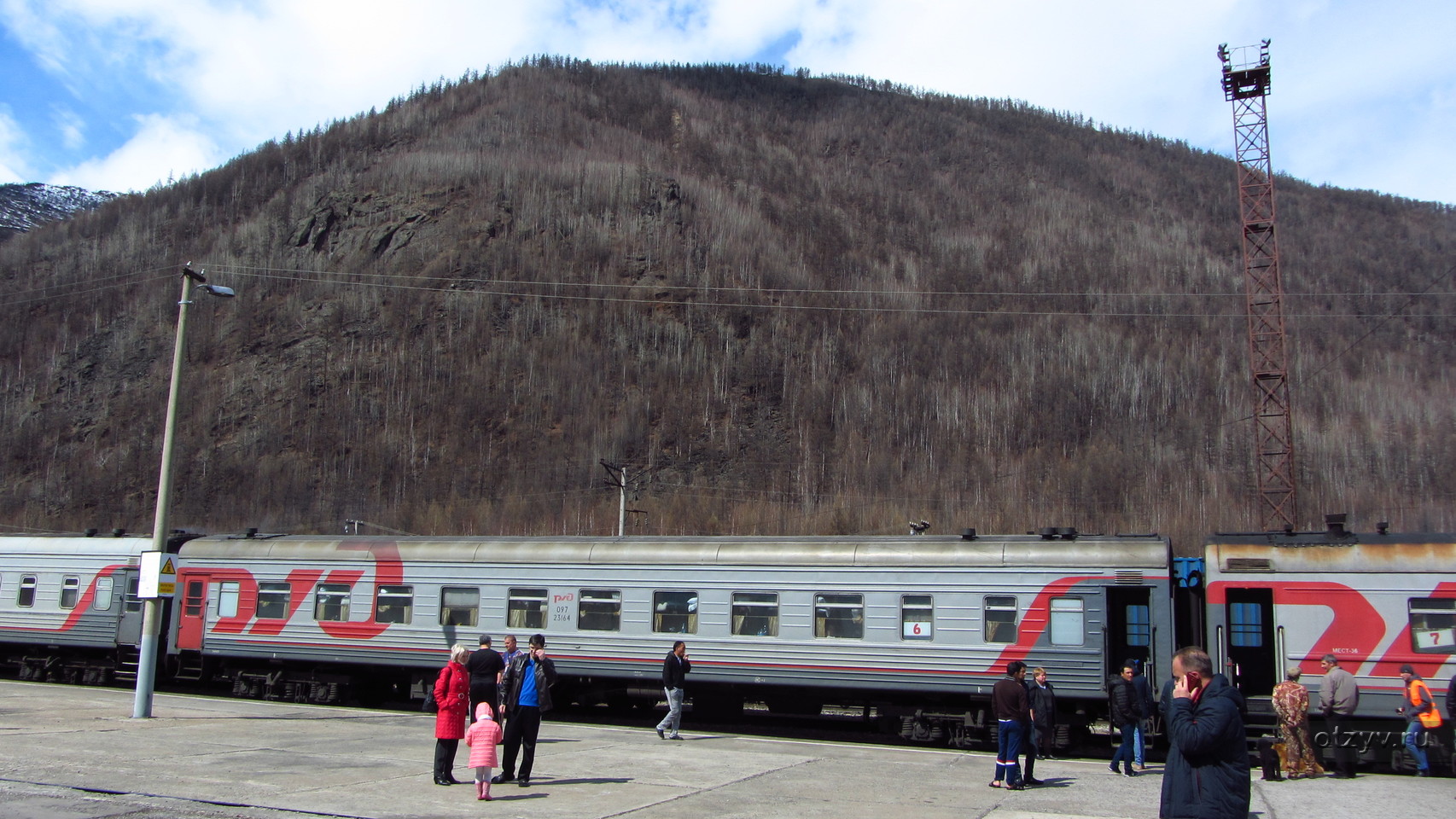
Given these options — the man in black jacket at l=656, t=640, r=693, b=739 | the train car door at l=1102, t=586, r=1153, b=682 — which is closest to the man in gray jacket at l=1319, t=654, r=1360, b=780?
the train car door at l=1102, t=586, r=1153, b=682

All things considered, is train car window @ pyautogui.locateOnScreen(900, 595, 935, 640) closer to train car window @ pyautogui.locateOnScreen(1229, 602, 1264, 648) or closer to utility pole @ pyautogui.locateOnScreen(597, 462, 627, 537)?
train car window @ pyautogui.locateOnScreen(1229, 602, 1264, 648)

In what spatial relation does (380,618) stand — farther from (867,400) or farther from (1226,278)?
(1226,278)

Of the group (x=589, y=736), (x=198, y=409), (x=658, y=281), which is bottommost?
(x=589, y=736)

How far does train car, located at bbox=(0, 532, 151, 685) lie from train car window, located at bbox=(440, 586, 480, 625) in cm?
899

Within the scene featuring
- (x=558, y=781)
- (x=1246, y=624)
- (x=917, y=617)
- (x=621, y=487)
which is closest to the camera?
(x=558, y=781)

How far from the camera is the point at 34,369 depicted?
83938 millimetres

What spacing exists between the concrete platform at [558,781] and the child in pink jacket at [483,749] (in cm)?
21

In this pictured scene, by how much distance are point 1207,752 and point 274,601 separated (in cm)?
2291

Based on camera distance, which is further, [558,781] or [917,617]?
[917,617]

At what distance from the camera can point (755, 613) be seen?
2033 centimetres

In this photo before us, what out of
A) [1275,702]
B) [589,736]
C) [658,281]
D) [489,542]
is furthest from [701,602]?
[658,281]

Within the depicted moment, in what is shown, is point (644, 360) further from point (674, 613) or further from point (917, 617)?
point (917, 617)

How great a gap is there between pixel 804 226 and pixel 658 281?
2693 centimetres

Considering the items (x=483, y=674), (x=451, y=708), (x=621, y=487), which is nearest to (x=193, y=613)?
(x=483, y=674)
